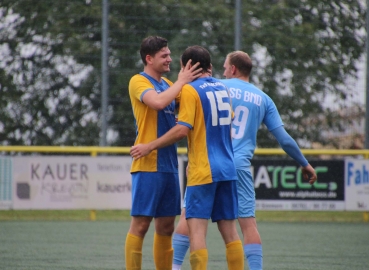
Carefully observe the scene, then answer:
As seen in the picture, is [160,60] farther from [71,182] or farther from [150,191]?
[71,182]

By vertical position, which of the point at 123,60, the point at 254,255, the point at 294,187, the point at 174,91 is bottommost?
the point at 254,255

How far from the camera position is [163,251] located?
538cm

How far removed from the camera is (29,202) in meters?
12.6

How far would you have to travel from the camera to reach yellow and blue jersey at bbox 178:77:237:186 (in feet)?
16.0

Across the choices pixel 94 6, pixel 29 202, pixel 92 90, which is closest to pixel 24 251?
pixel 29 202

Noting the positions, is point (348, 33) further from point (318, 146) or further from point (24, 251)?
point (24, 251)

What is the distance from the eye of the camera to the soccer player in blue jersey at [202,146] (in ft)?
16.1

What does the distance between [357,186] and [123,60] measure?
4682 millimetres

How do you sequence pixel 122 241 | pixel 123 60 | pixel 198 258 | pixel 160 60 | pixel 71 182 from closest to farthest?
pixel 198 258 → pixel 160 60 → pixel 122 241 → pixel 71 182 → pixel 123 60

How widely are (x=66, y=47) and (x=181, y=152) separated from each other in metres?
2.98

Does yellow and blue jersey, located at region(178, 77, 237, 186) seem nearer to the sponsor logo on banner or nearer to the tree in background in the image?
the sponsor logo on banner

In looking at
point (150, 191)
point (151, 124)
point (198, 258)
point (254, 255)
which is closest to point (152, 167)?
point (150, 191)

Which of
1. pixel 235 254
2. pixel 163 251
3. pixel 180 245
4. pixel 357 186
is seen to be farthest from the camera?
pixel 357 186

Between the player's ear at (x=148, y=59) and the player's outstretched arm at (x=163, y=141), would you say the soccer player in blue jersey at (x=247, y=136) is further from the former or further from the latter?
the player's outstretched arm at (x=163, y=141)
